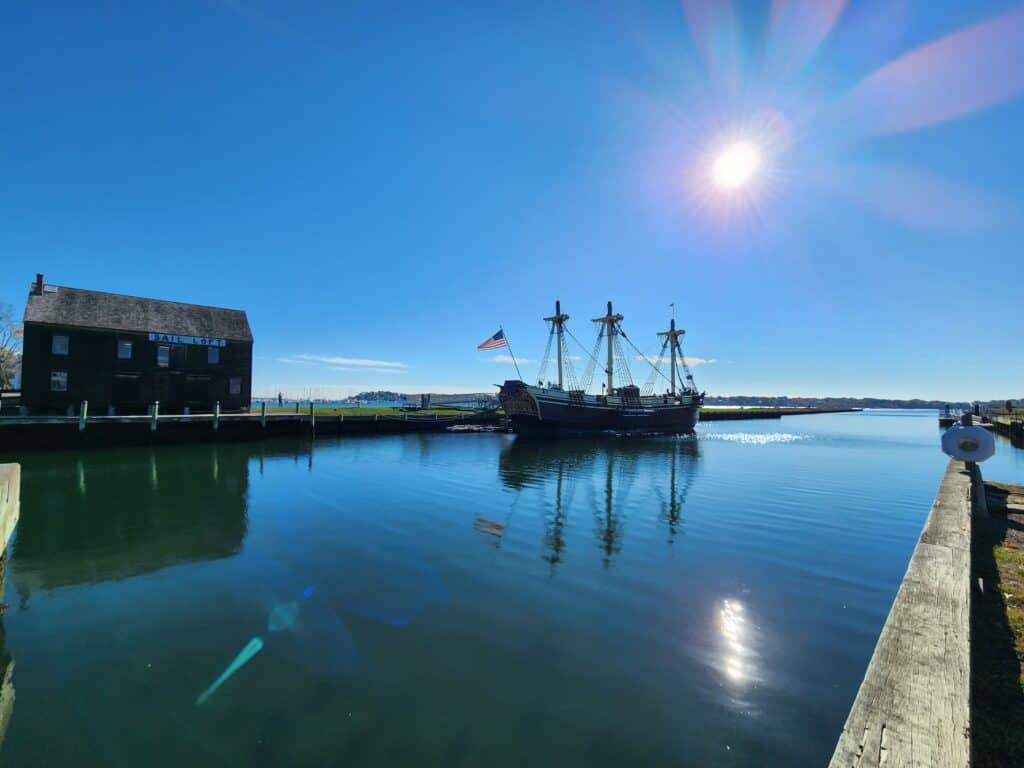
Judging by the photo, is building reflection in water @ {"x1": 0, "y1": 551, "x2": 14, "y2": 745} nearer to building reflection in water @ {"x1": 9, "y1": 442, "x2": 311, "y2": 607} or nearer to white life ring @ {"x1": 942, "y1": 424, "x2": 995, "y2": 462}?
building reflection in water @ {"x1": 9, "y1": 442, "x2": 311, "y2": 607}

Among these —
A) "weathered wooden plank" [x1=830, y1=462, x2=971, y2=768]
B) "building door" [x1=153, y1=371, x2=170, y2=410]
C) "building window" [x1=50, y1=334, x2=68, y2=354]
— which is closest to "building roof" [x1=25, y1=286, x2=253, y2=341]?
"building window" [x1=50, y1=334, x2=68, y2=354]

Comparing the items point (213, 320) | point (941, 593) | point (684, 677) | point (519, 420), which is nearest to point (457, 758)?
point (684, 677)

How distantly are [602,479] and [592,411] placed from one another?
2861 cm

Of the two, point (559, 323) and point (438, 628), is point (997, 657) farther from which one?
point (559, 323)

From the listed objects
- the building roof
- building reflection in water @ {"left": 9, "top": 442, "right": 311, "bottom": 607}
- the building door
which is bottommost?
building reflection in water @ {"left": 9, "top": 442, "right": 311, "bottom": 607}

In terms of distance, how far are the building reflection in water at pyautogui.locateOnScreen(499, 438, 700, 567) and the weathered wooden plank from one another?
6539 millimetres

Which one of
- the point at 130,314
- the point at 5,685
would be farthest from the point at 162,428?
the point at 5,685

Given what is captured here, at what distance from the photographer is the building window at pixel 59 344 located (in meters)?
34.2

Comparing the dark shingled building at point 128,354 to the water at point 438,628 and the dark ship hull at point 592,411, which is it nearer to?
the water at point 438,628

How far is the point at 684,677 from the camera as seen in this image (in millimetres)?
5707

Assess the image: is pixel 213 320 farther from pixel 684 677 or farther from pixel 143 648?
pixel 684 677

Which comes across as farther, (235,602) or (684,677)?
(235,602)

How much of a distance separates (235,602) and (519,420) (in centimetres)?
3756

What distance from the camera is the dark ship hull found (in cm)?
4469
